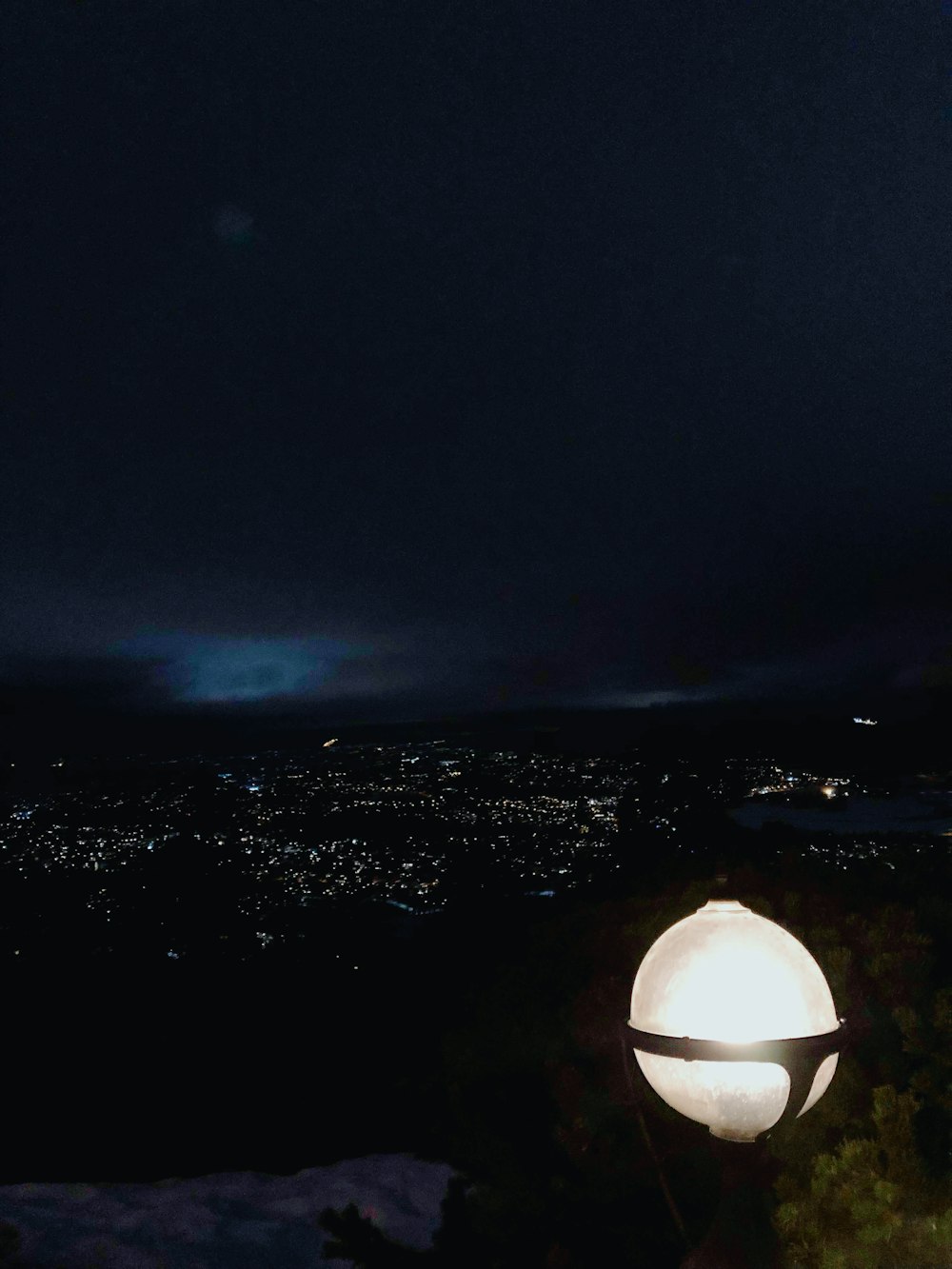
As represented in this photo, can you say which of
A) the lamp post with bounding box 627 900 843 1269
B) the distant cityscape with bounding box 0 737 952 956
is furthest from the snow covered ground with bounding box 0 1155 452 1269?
the lamp post with bounding box 627 900 843 1269

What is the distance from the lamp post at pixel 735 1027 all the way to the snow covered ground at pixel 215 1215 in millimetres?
3871

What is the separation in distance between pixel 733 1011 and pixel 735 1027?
0.03 metres

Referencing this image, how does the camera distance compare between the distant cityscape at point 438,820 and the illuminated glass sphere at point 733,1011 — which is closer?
the illuminated glass sphere at point 733,1011

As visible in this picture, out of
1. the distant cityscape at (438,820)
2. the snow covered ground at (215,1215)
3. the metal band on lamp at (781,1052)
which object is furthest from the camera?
the distant cityscape at (438,820)

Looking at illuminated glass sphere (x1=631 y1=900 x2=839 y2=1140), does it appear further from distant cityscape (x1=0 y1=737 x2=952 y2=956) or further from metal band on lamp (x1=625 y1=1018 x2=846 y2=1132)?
distant cityscape (x1=0 y1=737 x2=952 y2=956)

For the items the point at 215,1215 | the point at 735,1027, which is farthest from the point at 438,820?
the point at 735,1027

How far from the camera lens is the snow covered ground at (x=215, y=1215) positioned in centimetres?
470

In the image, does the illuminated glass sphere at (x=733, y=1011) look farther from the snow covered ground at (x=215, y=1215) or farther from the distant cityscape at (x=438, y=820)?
the snow covered ground at (x=215, y=1215)

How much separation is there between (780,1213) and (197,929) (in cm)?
1485

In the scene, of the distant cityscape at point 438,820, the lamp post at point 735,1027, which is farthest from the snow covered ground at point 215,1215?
the lamp post at point 735,1027

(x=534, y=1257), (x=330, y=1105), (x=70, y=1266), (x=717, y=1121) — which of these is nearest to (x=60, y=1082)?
(x=330, y=1105)

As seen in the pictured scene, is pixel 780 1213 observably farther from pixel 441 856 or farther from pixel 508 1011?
pixel 441 856

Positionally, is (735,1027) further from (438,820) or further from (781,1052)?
(438,820)

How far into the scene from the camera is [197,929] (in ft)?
49.7
